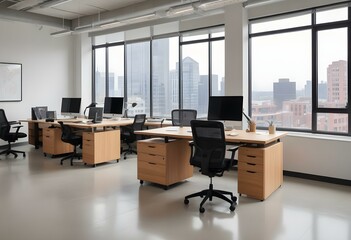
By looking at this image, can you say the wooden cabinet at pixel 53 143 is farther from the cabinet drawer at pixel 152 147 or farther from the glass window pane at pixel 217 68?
the glass window pane at pixel 217 68

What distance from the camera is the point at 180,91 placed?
7.44 m

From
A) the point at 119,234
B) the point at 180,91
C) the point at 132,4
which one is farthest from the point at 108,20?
the point at 119,234

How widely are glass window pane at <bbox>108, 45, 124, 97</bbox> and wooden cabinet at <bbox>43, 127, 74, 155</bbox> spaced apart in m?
2.52

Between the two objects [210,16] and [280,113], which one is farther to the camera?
[210,16]

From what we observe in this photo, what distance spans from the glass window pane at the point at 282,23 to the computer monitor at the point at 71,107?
13.6ft

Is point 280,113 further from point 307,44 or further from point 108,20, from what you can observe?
point 108,20

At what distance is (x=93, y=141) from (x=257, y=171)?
3.12m

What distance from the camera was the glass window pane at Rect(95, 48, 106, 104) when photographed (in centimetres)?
919

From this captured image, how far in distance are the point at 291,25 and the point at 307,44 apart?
46 cm

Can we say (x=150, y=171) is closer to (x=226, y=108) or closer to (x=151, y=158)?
(x=151, y=158)

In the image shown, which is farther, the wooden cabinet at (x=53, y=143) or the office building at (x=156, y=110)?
the wooden cabinet at (x=53, y=143)

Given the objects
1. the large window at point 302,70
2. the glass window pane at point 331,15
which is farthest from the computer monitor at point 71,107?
the glass window pane at point 331,15

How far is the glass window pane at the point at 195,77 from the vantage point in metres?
7.00

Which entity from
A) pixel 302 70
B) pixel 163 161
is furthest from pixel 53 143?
pixel 302 70
